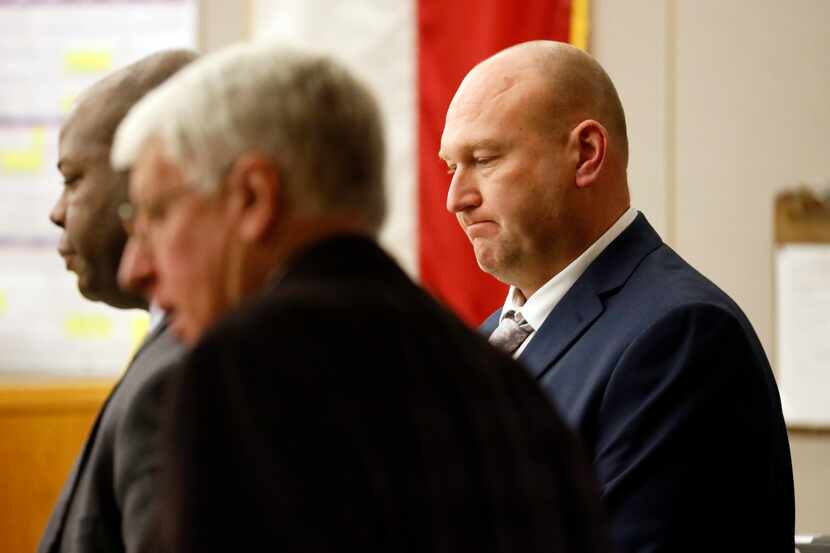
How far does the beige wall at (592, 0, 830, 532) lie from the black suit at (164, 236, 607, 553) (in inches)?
108

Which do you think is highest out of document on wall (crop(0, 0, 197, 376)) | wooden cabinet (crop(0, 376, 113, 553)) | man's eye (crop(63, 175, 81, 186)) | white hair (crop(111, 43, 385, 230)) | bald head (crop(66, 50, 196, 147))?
white hair (crop(111, 43, 385, 230))

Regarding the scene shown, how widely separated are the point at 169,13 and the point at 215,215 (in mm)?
3227

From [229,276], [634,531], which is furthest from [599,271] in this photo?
[229,276]

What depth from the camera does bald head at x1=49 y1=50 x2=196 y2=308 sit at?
153cm

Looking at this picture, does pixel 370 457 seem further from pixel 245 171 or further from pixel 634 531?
pixel 634 531

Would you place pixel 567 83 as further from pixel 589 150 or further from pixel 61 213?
pixel 61 213

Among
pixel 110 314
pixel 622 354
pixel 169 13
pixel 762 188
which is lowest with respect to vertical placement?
pixel 110 314

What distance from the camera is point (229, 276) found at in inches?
39.0

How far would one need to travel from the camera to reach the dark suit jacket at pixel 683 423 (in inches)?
65.6

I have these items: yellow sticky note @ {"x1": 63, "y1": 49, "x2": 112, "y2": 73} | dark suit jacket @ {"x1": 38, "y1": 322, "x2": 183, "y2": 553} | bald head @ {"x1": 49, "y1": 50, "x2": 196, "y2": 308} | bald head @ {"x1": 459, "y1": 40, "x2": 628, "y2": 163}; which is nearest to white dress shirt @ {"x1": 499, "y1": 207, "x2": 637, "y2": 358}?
bald head @ {"x1": 459, "y1": 40, "x2": 628, "y2": 163}

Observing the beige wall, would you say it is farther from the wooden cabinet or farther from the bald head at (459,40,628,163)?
the wooden cabinet

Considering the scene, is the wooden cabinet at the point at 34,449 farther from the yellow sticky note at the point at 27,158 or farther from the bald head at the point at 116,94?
the bald head at the point at 116,94

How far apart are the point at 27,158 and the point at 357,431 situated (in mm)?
3445

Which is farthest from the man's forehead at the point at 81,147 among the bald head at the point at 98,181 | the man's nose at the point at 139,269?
the man's nose at the point at 139,269
